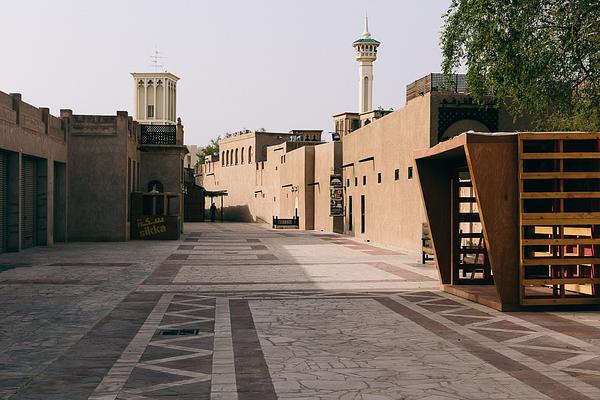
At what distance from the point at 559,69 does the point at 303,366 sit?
19.2 m

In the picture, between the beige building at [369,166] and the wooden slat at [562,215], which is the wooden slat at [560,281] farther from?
the beige building at [369,166]

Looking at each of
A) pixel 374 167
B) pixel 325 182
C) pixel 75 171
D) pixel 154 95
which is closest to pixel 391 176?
pixel 374 167

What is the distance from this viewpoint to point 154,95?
6875cm

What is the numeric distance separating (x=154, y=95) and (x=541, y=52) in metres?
49.9

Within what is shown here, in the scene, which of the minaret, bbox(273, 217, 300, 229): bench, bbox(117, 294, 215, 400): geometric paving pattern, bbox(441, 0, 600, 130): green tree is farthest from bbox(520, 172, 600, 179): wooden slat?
the minaret

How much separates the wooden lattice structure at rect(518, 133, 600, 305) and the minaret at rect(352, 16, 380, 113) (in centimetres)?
7476

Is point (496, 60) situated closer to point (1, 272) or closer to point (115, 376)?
point (1, 272)

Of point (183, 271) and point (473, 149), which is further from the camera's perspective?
A: point (183, 271)

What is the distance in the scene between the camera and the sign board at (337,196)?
149 feet

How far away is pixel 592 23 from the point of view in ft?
75.6

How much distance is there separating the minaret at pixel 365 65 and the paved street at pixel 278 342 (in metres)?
71.1

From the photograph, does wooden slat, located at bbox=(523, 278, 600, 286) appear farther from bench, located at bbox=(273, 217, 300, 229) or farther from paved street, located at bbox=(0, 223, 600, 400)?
bench, located at bbox=(273, 217, 300, 229)

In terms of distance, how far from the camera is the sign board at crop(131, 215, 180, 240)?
36719mm

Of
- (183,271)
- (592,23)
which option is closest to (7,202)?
(183,271)
